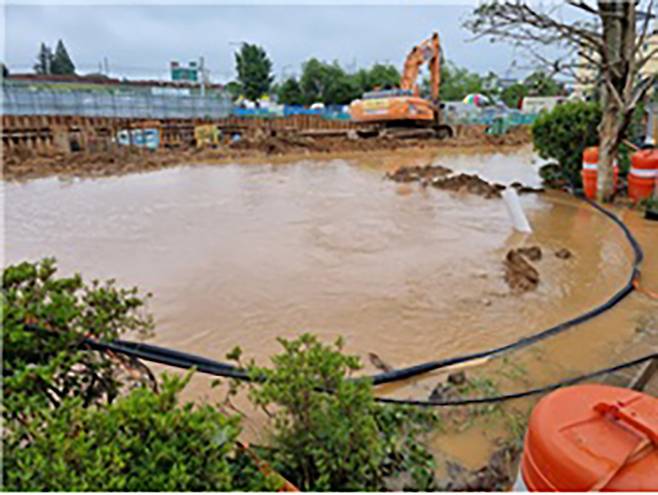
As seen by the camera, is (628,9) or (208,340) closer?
(208,340)

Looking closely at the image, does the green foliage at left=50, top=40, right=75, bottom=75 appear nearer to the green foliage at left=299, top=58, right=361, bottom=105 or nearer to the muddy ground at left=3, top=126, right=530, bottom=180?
the green foliage at left=299, top=58, right=361, bottom=105

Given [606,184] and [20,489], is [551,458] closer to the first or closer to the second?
[20,489]

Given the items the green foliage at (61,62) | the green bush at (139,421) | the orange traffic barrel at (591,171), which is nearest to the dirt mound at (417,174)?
the orange traffic barrel at (591,171)

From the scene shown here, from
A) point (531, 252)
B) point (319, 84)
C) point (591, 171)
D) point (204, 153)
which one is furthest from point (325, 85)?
point (531, 252)

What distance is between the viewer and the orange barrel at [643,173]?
24.5ft

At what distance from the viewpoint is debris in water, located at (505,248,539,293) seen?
471 centimetres

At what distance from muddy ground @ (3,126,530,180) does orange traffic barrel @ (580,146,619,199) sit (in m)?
11.4

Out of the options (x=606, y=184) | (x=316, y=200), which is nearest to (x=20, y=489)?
(x=316, y=200)

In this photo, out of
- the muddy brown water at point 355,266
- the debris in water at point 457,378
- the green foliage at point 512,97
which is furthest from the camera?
the green foliage at point 512,97

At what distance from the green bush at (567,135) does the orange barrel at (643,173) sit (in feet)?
5.17

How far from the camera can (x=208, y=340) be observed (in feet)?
12.3

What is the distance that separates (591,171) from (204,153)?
13498 millimetres

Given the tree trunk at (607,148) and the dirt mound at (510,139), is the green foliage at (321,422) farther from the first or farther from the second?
the dirt mound at (510,139)

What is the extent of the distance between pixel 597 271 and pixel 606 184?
150 inches
